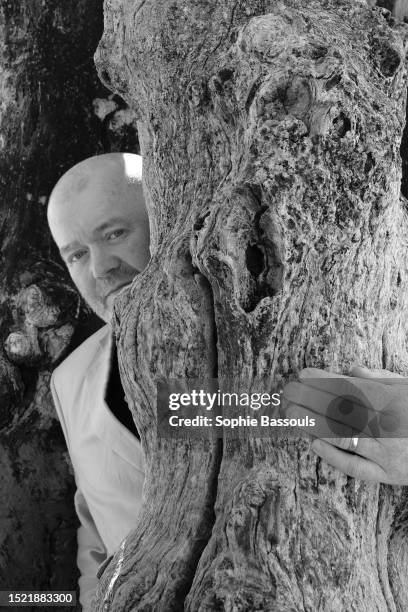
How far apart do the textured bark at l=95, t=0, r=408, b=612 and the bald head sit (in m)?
0.39

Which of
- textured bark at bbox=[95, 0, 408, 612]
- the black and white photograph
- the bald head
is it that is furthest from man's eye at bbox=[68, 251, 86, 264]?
textured bark at bbox=[95, 0, 408, 612]

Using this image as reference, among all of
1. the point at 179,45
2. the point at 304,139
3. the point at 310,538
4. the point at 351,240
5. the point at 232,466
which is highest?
the point at 179,45

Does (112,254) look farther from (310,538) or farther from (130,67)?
(310,538)

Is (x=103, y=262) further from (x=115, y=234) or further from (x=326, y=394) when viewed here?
(x=326, y=394)

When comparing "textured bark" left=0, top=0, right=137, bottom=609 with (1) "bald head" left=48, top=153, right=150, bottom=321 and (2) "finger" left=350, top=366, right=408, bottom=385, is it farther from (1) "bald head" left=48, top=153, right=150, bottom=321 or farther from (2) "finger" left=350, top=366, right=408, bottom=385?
(2) "finger" left=350, top=366, right=408, bottom=385

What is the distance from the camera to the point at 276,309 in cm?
131

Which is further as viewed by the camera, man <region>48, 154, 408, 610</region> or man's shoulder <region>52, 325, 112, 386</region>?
man's shoulder <region>52, 325, 112, 386</region>

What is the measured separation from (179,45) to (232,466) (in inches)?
27.4

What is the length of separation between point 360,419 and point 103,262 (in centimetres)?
73

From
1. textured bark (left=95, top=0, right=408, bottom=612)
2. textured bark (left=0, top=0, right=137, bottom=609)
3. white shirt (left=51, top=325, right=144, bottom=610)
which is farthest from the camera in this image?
textured bark (left=0, top=0, right=137, bottom=609)

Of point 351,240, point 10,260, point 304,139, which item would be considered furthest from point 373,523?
point 10,260

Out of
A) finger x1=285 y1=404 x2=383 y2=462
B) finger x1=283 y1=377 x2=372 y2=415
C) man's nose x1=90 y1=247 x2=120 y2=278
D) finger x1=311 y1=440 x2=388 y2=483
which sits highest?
man's nose x1=90 y1=247 x2=120 y2=278

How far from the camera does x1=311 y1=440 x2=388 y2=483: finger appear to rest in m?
1.29

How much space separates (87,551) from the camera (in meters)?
2.09
